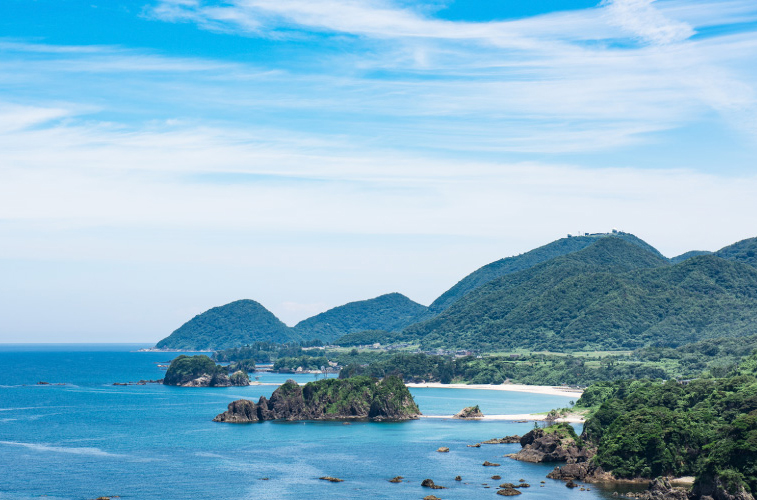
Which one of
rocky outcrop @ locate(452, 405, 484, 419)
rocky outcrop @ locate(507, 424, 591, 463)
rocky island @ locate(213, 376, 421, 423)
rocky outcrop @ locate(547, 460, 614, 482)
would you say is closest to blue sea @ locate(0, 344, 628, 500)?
rocky outcrop @ locate(547, 460, 614, 482)

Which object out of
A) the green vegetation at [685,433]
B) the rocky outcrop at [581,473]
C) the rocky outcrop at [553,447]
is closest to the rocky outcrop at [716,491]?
the green vegetation at [685,433]

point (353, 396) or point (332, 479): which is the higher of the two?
point (353, 396)

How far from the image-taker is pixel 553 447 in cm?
12456

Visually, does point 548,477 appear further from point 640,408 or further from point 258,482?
point 258,482

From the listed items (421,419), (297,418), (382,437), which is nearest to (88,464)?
(382,437)

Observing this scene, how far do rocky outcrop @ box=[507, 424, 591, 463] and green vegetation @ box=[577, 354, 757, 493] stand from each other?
2.58 metres

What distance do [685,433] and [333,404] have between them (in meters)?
99.6

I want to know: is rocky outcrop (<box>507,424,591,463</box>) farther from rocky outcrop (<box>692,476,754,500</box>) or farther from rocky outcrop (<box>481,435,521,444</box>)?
rocky outcrop (<box>692,476,754,500</box>)

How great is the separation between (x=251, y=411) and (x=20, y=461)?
6191cm

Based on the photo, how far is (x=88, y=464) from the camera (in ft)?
406

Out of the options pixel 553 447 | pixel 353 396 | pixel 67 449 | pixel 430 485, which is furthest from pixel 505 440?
pixel 67 449

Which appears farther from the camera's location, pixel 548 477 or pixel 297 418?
pixel 297 418

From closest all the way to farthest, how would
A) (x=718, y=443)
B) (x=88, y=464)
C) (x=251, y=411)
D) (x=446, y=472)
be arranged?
(x=718, y=443) < (x=446, y=472) < (x=88, y=464) < (x=251, y=411)

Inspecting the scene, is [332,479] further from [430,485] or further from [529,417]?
[529,417]
